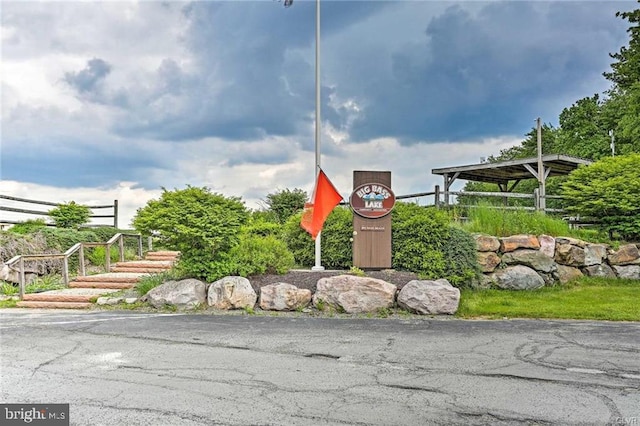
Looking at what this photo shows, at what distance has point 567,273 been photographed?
10.5 m

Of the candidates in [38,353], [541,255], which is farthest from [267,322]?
Result: [541,255]

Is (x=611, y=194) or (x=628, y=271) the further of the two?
(x=611, y=194)

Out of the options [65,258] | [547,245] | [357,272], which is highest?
[547,245]

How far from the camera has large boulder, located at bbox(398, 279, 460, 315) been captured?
7.50m

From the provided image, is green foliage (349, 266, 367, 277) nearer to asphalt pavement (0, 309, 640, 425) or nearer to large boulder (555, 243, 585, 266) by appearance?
asphalt pavement (0, 309, 640, 425)

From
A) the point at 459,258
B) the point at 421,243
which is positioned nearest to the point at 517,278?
the point at 459,258

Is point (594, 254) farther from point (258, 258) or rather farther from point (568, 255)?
point (258, 258)

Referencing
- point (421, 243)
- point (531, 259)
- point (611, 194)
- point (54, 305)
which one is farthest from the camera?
point (611, 194)

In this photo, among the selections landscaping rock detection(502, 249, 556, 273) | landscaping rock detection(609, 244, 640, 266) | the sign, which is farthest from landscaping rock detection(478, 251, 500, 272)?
landscaping rock detection(609, 244, 640, 266)

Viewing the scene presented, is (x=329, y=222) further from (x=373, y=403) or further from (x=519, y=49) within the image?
(x=519, y=49)

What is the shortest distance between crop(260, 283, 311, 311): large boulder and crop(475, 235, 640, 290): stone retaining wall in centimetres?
404

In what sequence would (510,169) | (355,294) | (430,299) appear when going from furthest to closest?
(510,169), (355,294), (430,299)

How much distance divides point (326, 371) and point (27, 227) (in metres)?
13.0

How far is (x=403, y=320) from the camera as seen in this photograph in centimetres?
709
